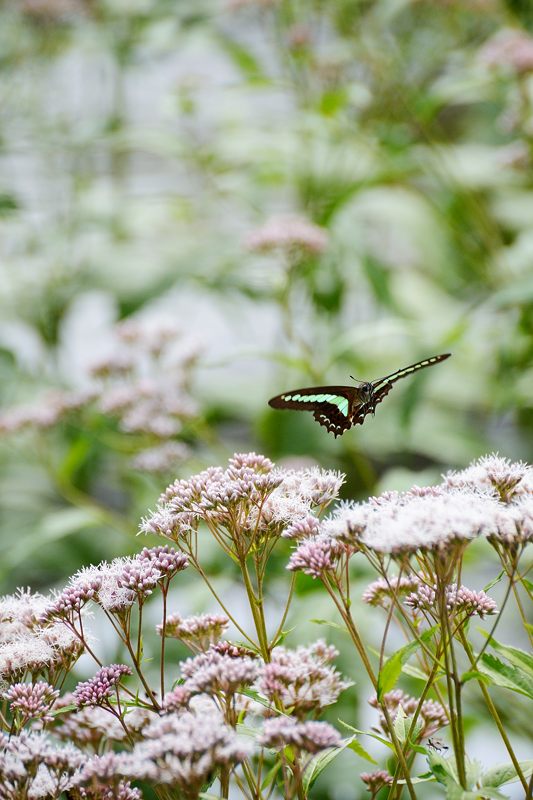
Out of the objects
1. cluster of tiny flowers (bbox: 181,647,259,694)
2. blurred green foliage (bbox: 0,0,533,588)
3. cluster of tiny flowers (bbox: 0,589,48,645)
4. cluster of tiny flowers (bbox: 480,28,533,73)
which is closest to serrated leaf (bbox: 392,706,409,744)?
cluster of tiny flowers (bbox: 181,647,259,694)

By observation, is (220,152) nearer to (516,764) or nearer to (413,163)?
(413,163)

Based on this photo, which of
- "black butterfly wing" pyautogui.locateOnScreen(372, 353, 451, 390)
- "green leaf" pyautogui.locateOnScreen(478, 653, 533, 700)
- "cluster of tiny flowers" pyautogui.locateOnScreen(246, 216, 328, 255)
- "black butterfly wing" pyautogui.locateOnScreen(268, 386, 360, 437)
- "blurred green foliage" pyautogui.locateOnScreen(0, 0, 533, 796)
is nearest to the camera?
"green leaf" pyautogui.locateOnScreen(478, 653, 533, 700)

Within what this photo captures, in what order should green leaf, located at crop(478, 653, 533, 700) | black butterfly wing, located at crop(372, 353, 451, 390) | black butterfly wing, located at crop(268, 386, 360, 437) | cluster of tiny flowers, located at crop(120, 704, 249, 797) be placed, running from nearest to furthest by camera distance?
cluster of tiny flowers, located at crop(120, 704, 249, 797) < green leaf, located at crop(478, 653, 533, 700) < black butterfly wing, located at crop(372, 353, 451, 390) < black butterfly wing, located at crop(268, 386, 360, 437)

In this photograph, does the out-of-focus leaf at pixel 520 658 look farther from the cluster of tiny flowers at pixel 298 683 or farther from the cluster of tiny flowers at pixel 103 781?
the cluster of tiny flowers at pixel 103 781

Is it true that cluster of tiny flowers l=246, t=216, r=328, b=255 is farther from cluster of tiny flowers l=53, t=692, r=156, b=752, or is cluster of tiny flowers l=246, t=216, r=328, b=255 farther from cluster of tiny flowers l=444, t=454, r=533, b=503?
cluster of tiny flowers l=53, t=692, r=156, b=752

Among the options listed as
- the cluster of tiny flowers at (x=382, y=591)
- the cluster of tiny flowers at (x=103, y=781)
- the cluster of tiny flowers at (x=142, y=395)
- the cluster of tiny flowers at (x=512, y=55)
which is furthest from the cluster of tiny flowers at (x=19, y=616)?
the cluster of tiny flowers at (x=512, y=55)

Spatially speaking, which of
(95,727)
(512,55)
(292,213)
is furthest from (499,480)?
(292,213)
